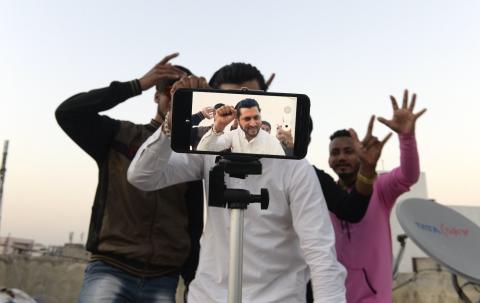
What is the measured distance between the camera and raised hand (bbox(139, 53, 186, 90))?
5.61ft

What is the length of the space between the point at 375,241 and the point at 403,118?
0.63 metres

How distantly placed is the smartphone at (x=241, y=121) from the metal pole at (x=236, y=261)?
0.19 meters

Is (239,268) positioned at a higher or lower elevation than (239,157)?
lower

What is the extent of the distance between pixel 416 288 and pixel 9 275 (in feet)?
32.8

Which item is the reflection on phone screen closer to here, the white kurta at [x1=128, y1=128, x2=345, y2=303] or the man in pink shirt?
the white kurta at [x1=128, y1=128, x2=345, y2=303]

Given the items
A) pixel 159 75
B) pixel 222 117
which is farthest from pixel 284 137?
pixel 159 75

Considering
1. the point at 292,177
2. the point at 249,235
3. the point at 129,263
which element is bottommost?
the point at 129,263

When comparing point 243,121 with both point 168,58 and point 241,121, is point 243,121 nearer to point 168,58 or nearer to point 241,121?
point 241,121

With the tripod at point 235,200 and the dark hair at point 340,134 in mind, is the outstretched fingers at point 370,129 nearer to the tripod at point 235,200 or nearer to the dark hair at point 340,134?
the dark hair at point 340,134

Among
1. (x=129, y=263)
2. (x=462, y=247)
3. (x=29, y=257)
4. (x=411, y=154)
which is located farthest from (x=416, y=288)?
(x=29, y=257)

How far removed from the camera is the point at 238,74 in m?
1.35

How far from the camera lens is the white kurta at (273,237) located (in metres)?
1.12

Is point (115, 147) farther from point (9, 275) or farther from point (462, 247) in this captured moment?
point (9, 275)

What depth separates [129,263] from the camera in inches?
63.4
